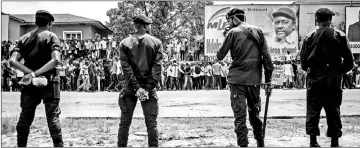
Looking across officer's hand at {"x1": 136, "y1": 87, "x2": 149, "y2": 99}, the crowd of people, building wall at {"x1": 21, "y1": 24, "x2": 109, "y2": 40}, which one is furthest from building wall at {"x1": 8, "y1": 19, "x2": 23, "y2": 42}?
officer's hand at {"x1": 136, "y1": 87, "x2": 149, "y2": 99}

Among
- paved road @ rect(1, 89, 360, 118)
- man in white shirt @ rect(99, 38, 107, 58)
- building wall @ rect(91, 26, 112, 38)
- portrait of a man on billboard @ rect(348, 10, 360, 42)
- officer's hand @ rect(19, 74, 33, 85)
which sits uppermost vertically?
building wall @ rect(91, 26, 112, 38)

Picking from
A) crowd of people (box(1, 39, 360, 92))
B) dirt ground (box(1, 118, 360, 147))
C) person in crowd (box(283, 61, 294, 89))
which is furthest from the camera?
person in crowd (box(283, 61, 294, 89))

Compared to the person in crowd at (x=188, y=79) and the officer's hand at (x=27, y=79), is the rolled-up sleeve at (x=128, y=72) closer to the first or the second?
the officer's hand at (x=27, y=79)

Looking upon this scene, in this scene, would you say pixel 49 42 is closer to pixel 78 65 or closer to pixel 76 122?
pixel 76 122

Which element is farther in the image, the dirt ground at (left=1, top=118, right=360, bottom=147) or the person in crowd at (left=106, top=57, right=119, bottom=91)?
the person in crowd at (left=106, top=57, right=119, bottom=91)

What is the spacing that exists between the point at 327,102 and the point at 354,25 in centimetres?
2640

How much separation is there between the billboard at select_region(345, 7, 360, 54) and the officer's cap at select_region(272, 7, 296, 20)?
3.93 metres

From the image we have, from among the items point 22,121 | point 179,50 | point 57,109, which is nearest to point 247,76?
point 57,109

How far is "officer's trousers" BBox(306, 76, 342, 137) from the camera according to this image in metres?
5.16

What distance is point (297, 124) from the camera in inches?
289

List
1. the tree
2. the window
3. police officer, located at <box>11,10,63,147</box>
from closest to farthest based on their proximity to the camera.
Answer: police officer, located at <box>11,10,63,147</box>, the tree, the window

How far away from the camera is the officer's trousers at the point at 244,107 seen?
486cm

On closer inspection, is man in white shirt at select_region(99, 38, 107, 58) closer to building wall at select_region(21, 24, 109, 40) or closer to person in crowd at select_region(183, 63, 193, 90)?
person in crowd at select_region(183, 63, 193, 90)

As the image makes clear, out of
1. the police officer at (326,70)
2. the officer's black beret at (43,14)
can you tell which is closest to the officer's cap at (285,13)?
the police officer at (326,70)
